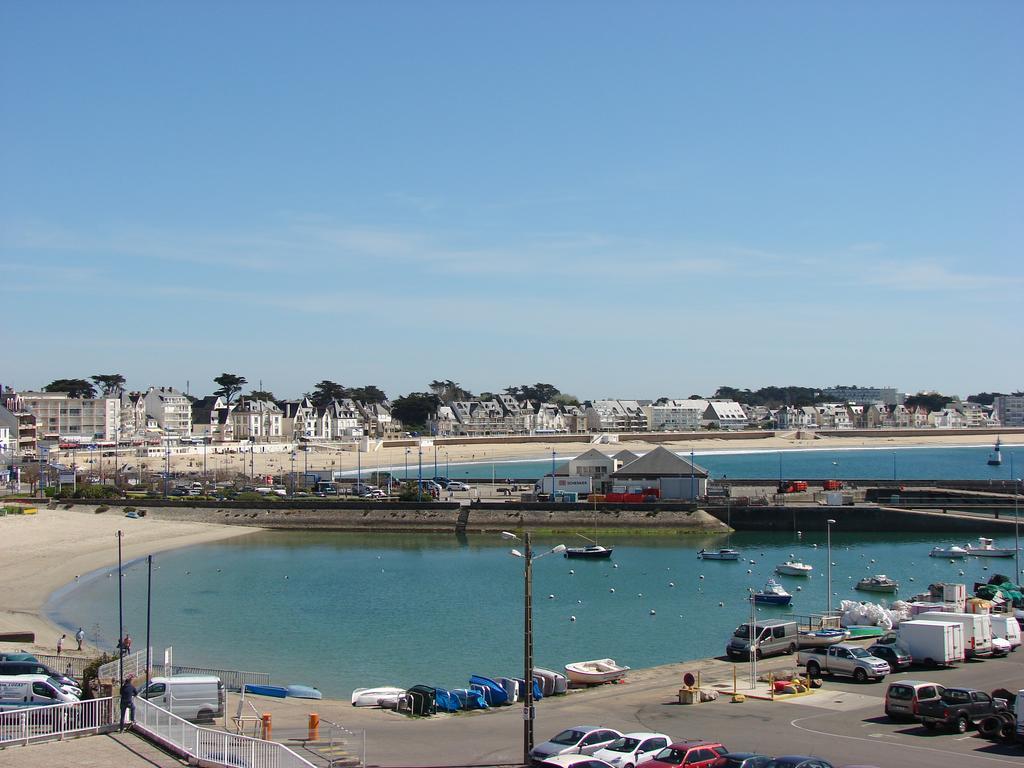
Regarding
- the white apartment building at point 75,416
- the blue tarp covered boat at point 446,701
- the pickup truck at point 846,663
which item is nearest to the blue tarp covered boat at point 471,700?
the blue tarp covered boat at point 446,701

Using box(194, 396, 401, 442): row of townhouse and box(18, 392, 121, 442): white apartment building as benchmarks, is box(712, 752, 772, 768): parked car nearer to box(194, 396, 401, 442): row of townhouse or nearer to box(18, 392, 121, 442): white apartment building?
box(194, 396, 401, 442): row of townhouse

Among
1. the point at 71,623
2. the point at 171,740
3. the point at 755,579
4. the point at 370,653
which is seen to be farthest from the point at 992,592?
the point at 71,623

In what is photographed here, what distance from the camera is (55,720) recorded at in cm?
1848

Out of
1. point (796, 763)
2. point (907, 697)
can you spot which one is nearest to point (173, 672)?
point (796, 763)

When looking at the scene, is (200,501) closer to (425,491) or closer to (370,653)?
(425,491)

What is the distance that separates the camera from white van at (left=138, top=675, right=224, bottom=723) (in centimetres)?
2225

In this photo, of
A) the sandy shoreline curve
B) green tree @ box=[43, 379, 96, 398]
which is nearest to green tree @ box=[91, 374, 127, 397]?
green tree @ box=[43, 379, 96, 398]

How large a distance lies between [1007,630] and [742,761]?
1706 cm

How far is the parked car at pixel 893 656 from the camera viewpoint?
2711cm

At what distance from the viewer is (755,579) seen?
52.0 m

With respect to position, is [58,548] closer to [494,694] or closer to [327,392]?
[494,694]

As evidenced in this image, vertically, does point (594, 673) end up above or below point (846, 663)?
below

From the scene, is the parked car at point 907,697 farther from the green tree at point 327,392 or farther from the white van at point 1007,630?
the green tree at point 327,392

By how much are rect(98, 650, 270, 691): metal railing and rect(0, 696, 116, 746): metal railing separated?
10.5 feet
